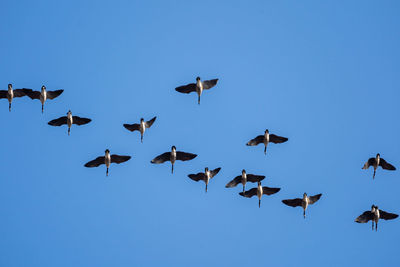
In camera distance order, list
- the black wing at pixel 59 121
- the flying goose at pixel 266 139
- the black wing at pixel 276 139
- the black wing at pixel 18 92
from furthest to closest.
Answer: the black wing at pixel 276 139 → the flying goose at pixel 266 139 → the black wing at pixel 59 121 → the black wing at pixel 18 92

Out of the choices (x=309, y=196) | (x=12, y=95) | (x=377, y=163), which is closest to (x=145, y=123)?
(x=12, y=95)

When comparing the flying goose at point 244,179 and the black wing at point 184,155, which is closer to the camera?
the flying goose at point 244,179

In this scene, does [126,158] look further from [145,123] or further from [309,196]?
[309,196]

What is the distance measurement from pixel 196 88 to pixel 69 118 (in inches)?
278

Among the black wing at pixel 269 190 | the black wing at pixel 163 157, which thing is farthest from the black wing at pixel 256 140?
the black wing at pixel 163 157

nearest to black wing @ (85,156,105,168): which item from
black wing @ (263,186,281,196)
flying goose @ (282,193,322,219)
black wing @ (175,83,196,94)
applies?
black wing @ (175,83,196,94)

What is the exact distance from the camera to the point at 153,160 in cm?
4059

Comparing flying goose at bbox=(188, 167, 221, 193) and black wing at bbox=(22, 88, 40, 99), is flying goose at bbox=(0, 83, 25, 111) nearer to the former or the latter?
black wing at bbox=(22, 88, 40, 99)

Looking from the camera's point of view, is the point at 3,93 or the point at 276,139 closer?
the point at 3,93

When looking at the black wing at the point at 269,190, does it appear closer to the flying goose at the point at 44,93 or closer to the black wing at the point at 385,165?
the black wing at the point at 385,165

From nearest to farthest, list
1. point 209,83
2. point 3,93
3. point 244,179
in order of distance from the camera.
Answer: point 209,83, point 3,93, point 244,179

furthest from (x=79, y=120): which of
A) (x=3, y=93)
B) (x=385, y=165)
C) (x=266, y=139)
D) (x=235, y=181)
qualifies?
(x=385, y=165)

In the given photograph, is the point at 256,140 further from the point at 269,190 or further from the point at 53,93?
the point at 53,93

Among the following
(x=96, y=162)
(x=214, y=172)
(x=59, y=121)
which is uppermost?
(x=59, y=121)
